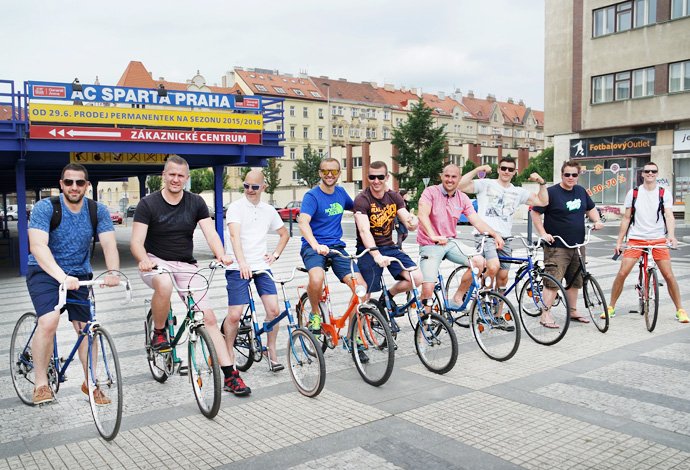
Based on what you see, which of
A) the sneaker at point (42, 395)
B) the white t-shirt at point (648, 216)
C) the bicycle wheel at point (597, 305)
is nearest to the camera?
the sneaker at point (42, 395)

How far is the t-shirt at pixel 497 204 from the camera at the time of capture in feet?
24.7

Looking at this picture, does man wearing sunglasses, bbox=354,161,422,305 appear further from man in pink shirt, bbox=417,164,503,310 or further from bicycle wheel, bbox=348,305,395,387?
bicycle wheel, bbox=348,305,395,387

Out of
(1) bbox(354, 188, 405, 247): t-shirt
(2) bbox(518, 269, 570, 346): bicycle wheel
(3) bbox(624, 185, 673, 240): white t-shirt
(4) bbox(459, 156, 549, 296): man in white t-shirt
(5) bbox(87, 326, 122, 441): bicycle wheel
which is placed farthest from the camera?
(3) bbox(624, 185, 673, 240): white t-shirt

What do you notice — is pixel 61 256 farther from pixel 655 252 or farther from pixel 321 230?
pixel 655 252

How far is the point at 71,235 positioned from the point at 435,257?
3.56m

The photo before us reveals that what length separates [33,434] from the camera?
4.45 m

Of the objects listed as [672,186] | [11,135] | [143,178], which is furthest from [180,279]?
[672,186]

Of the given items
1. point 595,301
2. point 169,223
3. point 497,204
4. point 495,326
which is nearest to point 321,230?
point 169,223

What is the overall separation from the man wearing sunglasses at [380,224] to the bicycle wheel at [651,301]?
9.60ft

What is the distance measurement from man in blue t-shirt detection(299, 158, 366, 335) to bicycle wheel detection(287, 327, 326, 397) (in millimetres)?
614

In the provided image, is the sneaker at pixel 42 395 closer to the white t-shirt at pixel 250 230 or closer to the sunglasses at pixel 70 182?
the sunglasses at pixel 70 182

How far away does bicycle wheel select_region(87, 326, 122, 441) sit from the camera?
4.24m

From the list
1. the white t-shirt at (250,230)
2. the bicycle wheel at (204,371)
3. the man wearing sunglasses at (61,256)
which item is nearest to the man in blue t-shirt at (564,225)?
the white t-shirt at (250,230)

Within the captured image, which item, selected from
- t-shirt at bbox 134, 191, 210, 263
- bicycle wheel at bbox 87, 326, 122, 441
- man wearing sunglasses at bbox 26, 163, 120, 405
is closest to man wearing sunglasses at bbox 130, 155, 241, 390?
t-shirt at bbox 134, 191, 210, 263
